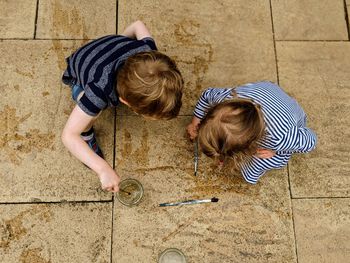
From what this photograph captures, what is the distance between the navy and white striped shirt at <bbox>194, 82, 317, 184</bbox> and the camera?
1923 mm

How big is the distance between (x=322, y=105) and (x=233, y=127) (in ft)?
3.62

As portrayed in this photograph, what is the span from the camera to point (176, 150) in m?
2.44

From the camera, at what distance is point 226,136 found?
5.83ft

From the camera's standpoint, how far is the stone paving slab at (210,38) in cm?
258

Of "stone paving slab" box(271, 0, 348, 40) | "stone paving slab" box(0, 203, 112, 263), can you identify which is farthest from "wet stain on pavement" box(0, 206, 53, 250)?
"stone paving slab" box(271, 0, 348, 40)

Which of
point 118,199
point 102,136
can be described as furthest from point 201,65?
point 118,199

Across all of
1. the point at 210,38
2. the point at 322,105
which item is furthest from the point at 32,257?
the point at 322,105

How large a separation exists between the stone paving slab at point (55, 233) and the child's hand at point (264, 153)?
0.93 metres

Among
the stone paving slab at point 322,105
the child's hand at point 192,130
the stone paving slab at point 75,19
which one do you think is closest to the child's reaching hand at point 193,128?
the child's hand at point 192,130

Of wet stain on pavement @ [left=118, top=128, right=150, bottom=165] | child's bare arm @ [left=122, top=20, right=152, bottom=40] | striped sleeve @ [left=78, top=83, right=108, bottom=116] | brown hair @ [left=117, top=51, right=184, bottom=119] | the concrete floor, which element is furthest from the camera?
wet stain on pavement @ [left=118, top=128, right=150, bottom=165]

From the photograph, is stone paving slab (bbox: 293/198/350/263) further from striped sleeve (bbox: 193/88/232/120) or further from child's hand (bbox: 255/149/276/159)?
striped sleeve (bbox: 193/88/232/120)

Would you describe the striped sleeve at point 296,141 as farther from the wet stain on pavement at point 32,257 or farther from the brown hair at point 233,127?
the wet stain on pavement at point 32,257

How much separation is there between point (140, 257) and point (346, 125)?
155 centimetres

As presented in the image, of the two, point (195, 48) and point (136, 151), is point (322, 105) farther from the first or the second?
point (136, 151)
